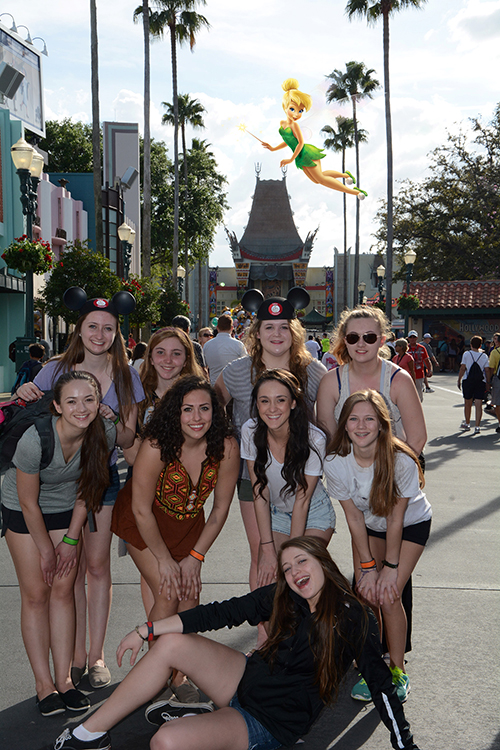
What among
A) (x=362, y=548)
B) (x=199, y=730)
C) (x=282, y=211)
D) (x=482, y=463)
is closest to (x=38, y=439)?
(x=199, y=730)

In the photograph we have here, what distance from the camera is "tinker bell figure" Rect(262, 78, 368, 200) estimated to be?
12.8 meters

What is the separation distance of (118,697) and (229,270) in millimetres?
82934

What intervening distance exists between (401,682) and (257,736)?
3.24 feet

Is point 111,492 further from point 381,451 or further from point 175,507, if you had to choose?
point 381,451

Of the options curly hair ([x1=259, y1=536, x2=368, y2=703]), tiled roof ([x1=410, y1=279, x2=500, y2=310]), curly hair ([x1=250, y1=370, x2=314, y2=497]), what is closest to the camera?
curly hair ([x1=259, y1=536, x2=368, y2=703])

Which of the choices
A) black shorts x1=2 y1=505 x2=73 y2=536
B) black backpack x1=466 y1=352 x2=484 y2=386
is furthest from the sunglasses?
black backpack x1=466 y1=352 x2=484 y2=386

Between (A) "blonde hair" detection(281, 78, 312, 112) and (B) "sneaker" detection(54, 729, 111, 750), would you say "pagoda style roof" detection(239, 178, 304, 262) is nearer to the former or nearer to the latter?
(A) "blonde hair" detection(281, 78, 312, 112)

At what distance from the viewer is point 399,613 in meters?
3.56

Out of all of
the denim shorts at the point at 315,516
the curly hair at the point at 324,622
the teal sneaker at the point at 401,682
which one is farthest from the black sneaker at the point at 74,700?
the teal sneaker at the point at 401,682

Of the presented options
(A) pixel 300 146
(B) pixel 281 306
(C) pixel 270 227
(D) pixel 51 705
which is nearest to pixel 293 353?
(B) pixel 281 306

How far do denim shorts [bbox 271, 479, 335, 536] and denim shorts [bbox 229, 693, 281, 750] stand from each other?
112 centimetres

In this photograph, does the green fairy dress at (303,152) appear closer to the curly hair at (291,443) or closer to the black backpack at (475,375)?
the black backpack at (475,375)

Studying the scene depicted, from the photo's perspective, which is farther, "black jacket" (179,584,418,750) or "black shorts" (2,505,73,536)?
"black shorts" (2,505,73,536)

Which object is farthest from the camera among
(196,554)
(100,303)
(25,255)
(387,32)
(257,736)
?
(387,32)
